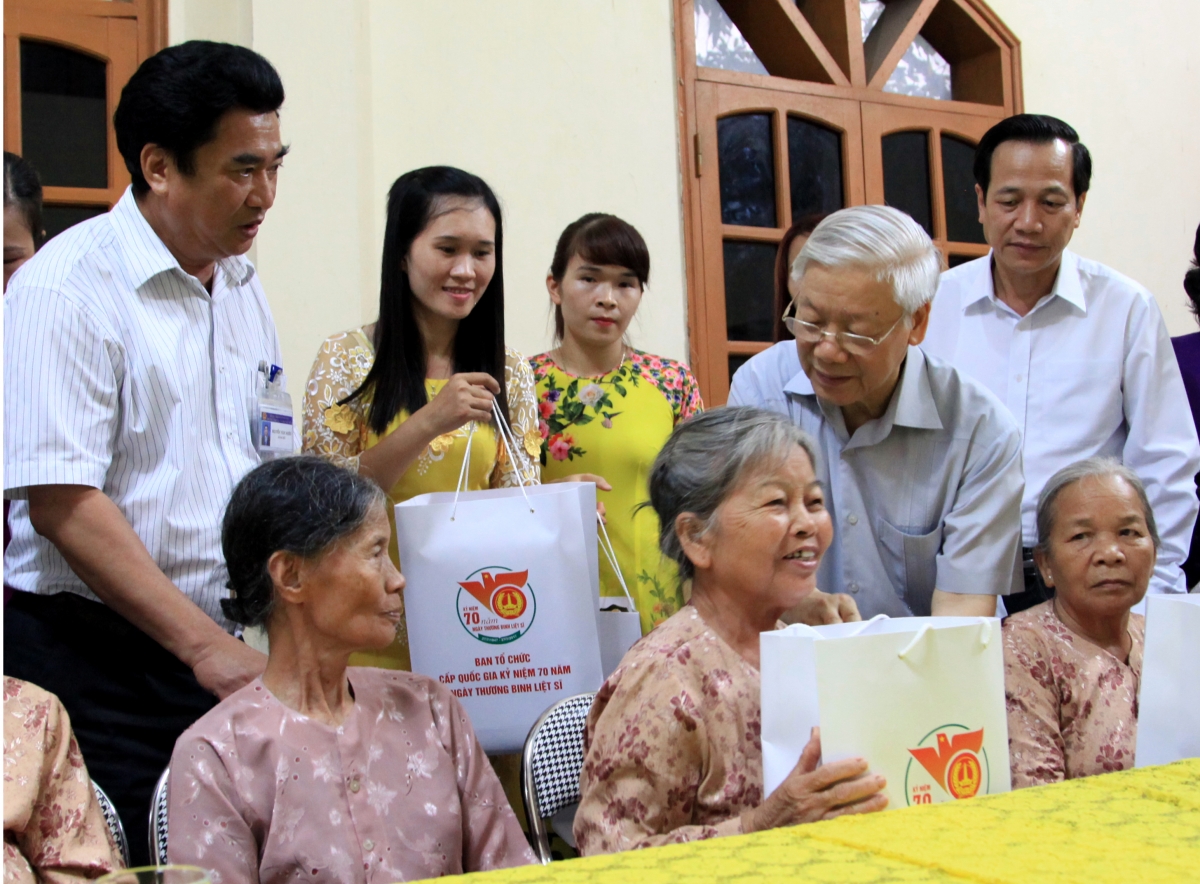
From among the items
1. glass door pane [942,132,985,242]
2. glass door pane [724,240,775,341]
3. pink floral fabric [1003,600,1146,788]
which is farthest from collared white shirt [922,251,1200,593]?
glass door pane [942,132,985,242]

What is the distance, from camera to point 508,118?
4.16 meters

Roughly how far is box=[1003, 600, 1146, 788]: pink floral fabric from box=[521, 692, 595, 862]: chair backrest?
2.36ft

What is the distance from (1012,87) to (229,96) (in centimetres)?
425

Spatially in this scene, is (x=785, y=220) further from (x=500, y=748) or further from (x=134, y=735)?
(x=134, y=735)

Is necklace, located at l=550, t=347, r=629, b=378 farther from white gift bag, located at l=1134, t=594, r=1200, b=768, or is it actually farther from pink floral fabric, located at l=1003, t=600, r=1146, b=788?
white gift bag, located at l=1134, t=594, r=1200, b=768

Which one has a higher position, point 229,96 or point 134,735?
point 229,96

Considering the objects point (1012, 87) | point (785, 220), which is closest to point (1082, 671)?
point (785, 220)

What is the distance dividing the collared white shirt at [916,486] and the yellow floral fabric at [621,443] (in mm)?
655

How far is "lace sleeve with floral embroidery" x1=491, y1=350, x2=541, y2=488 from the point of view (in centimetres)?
247

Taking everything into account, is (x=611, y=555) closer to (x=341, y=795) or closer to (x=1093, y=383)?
(x=341, y=795)

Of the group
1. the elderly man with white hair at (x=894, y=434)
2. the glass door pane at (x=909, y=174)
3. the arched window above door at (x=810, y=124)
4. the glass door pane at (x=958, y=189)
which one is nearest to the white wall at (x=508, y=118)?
the arched window above door at (x=810, y=124)

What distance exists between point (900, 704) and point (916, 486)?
2.82 feet

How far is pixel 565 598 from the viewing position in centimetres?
A: 219

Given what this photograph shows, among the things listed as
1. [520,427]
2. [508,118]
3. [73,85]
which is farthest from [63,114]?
[520,427]
